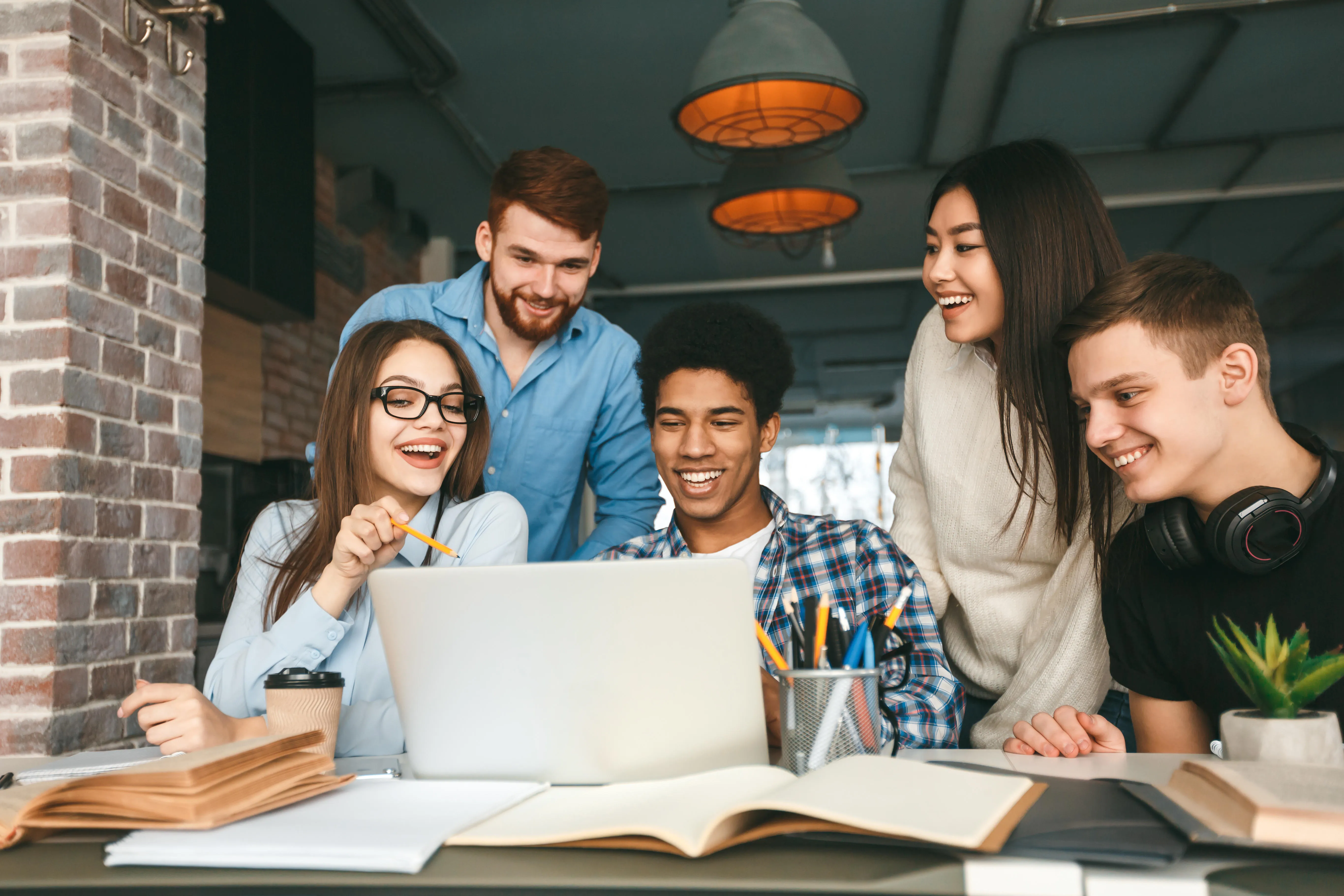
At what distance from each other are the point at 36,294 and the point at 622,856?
1960 millimetres

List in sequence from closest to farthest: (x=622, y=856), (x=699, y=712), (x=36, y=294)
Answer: (x=622, y=856), (x=699, y=712), (x=36, y=294)

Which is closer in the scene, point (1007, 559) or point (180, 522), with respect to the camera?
point (1007, 559)

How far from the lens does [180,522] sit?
2461 mm

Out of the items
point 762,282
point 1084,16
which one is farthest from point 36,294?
point 762,282

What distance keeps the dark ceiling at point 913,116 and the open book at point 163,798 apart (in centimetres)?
340

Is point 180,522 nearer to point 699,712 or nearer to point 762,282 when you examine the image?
point 699,712

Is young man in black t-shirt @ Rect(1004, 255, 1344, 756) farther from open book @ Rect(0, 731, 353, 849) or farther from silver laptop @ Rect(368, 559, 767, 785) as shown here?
open book @ Rect(0, 731, 353, 849)

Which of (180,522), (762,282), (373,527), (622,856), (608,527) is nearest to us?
(622,856)

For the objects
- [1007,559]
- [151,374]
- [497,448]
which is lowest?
[1007,559]

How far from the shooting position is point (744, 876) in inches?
26.9

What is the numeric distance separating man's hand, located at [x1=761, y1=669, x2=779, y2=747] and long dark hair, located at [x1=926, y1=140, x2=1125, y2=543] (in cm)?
66

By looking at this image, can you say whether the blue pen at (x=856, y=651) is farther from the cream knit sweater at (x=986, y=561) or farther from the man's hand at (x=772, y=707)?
the cream knit sweater at (x=986, y=561)

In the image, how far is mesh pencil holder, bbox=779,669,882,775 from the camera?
0.98m

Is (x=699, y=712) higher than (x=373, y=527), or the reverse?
(x=373, y=527)
